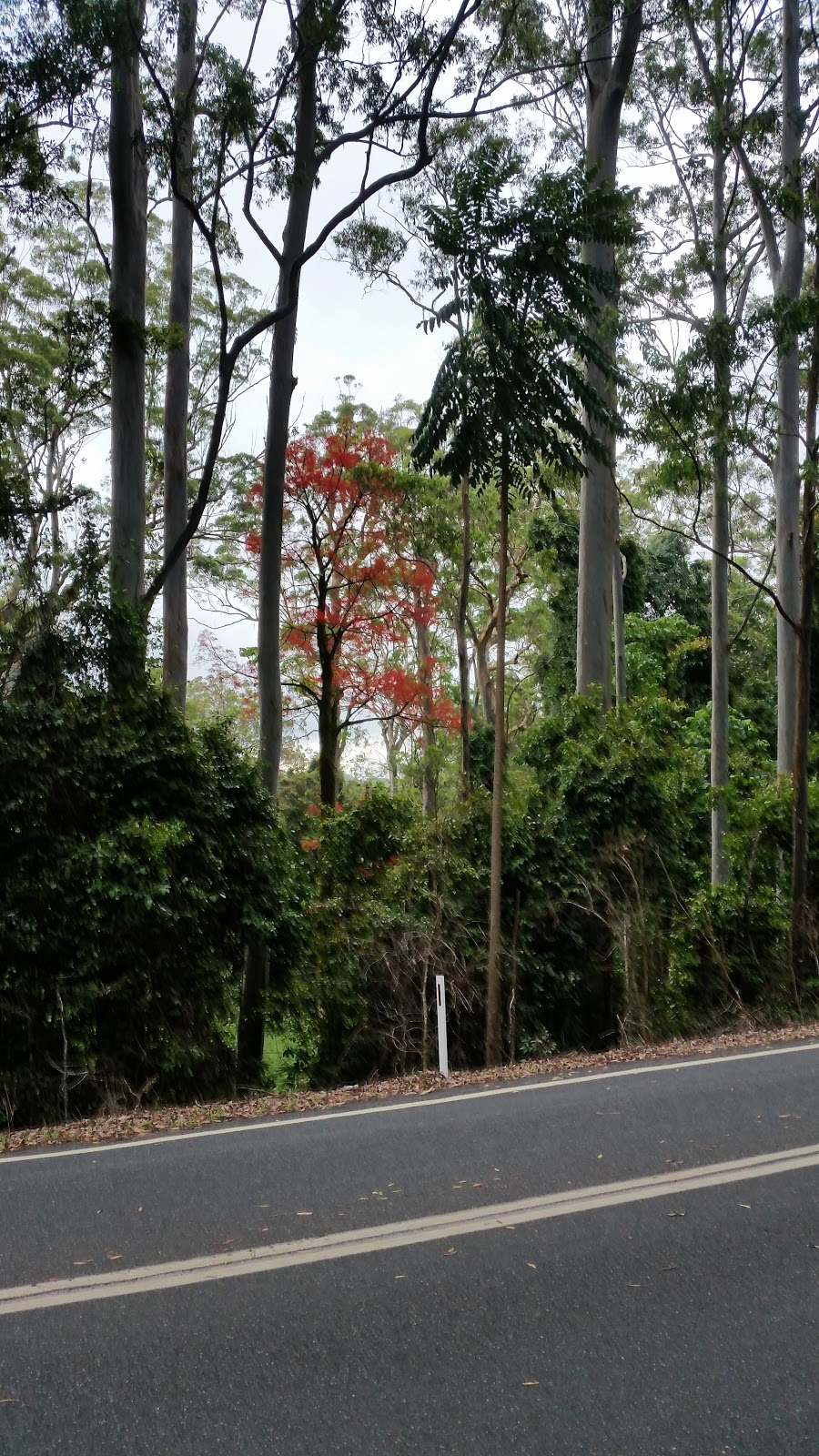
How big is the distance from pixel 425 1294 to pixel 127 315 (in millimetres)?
12548

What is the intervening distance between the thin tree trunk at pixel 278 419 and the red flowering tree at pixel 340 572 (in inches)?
312

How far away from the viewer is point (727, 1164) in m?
6.12

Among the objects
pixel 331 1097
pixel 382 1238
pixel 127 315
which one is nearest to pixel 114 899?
pixel 331 1097

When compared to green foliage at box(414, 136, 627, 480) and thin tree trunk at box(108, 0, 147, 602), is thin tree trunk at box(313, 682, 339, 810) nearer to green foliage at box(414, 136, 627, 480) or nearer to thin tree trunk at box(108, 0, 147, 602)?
thin tree trunk at box(108, 0, 147, 602)

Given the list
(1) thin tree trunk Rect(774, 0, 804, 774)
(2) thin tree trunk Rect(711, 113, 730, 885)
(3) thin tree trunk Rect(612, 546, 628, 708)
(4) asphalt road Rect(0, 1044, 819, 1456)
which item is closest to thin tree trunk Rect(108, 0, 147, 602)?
(2) thin tree trunk Rect(711, 113, 730, 885)

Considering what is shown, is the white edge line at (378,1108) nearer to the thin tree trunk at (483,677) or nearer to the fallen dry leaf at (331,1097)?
the fallen dry leaf at (331,1097)

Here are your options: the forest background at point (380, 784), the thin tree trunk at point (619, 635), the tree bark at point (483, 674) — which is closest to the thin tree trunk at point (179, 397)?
the forest background at point (380, 784)

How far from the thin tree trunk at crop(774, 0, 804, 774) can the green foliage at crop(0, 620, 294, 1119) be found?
12252 mm

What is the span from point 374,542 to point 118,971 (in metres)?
16.1

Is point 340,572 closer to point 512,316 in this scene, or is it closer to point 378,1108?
point 512,316

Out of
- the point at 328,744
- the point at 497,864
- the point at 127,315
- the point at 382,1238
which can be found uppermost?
the point at 127,315

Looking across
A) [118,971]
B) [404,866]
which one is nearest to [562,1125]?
[118,971]

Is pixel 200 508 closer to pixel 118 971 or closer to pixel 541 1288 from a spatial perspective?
pixel 118 971

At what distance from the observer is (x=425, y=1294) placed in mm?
4395
